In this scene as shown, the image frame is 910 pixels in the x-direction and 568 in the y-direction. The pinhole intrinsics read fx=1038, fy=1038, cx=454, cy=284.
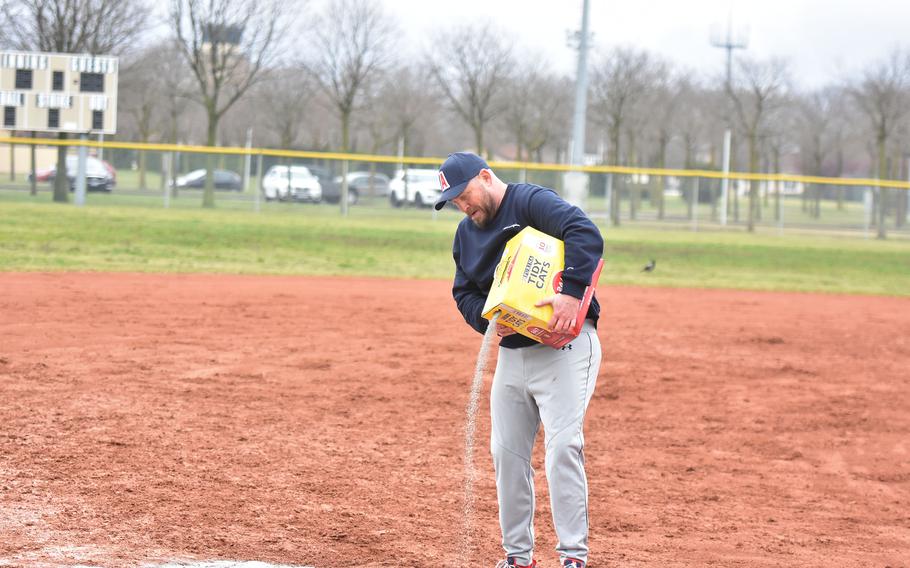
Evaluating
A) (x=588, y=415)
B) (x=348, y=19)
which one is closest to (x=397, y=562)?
(x=588, y=415)

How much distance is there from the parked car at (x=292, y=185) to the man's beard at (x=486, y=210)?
23992 mm

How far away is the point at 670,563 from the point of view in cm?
490

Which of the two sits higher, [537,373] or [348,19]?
[348,19]

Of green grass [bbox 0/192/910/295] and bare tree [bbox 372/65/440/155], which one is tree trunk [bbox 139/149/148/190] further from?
bare tree [bbox 372/65/440/155]

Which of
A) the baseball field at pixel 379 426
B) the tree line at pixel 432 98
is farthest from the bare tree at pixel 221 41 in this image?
the baseball field at pixel 379 426

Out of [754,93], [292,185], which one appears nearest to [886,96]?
[754,93]

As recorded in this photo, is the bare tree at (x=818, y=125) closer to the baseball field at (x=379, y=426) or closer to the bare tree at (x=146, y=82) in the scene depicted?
the bare tree at (x=146, y=82)

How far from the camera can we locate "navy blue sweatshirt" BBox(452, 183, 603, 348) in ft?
13.4

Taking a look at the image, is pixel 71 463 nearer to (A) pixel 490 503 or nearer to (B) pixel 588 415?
(A) pixel 490 503

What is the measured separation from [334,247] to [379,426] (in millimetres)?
14578

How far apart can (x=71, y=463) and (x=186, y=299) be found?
7.64 metres

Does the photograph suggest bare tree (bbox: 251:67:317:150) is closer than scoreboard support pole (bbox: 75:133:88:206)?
No

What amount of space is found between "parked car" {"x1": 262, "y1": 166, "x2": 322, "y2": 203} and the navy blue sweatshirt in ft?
78.2

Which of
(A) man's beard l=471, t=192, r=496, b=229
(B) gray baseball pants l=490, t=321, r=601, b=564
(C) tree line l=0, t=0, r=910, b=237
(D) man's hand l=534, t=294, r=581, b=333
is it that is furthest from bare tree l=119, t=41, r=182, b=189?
(D) man's hand l=534, t=294, r=581, b=333
